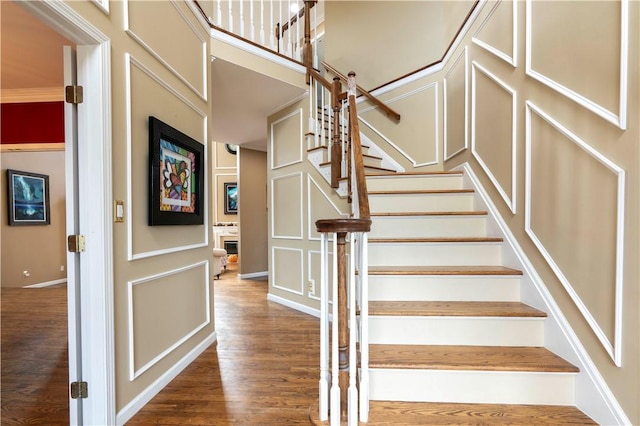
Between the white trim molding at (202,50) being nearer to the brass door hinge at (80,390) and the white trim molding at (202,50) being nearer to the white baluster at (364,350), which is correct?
the white baluster at (364,350)

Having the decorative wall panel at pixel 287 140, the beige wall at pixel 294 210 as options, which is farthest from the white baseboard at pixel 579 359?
the decorative wall panel at pixel 287 140

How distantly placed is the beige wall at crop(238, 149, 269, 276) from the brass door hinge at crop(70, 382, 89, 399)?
4.24m

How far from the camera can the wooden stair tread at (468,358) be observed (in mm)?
1481

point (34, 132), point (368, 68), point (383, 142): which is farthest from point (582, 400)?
point (34, 132)

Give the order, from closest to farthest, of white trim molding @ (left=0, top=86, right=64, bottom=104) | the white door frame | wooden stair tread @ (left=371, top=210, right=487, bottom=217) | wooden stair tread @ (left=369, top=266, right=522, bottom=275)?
the white door frame < wooden stair tread @ (left=369, top=266, right=522, bottom=275) < wooden stair tread @ (left=371, top=210, right=487, bottom=217) < white trim molding @ (left=0, top=86, right=64, bottom=104)

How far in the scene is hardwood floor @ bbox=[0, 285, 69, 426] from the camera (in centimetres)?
179

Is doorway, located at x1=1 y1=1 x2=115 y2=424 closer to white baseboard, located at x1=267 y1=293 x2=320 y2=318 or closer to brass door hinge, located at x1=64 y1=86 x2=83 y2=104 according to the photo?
brass door hinge, located at x1=64 y1=86 x2=83 y2=104

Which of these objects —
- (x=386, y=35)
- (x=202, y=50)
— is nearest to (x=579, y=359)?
(x=202, y=50)

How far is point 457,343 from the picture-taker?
1724mm

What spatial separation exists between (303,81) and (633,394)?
138 inches

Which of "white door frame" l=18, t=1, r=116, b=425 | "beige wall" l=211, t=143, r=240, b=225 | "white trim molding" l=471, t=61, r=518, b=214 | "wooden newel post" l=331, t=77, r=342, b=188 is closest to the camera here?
"white door frame" l=18, t=1, r=116, b=425

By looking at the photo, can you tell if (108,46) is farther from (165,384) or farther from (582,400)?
(582,400)

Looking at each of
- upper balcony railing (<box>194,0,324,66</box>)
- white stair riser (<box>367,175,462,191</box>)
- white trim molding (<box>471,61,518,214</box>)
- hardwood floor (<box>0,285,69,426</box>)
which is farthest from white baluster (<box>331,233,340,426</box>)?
upper balcony railing (<box>194,0,324,66</box>)

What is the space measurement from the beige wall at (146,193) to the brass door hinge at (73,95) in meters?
0.14
